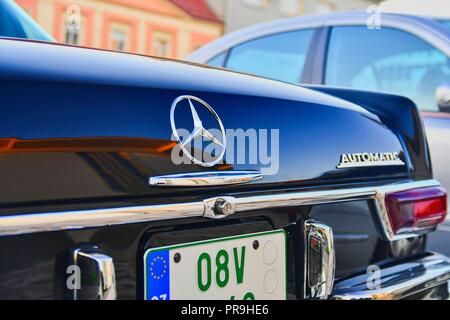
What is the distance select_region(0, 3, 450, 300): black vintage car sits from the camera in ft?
3.63

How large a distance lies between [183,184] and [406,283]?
86 centimetres

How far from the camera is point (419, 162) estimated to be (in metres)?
1.92

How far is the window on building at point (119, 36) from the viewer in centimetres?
2178

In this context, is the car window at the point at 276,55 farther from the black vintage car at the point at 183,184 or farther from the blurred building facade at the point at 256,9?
the blurred building facade at the point at 256,9

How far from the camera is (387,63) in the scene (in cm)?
352

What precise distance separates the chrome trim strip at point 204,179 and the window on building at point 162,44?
900 inches

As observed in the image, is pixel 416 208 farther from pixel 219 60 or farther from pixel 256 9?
pixel 256 9

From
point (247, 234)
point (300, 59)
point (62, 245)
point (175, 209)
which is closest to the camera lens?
point (62, 245)

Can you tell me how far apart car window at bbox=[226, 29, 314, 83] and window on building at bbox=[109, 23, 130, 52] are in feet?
61.2

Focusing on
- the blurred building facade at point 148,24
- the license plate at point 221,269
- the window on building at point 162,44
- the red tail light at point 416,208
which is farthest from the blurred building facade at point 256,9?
the license plate at point 221,269

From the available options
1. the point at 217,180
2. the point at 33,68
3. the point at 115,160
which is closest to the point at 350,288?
the point at 217,180

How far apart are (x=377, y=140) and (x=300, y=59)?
2.06 m

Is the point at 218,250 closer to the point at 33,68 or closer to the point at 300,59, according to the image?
the point at 33,68

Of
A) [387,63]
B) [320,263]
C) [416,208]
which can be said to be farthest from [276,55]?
[320,263]
